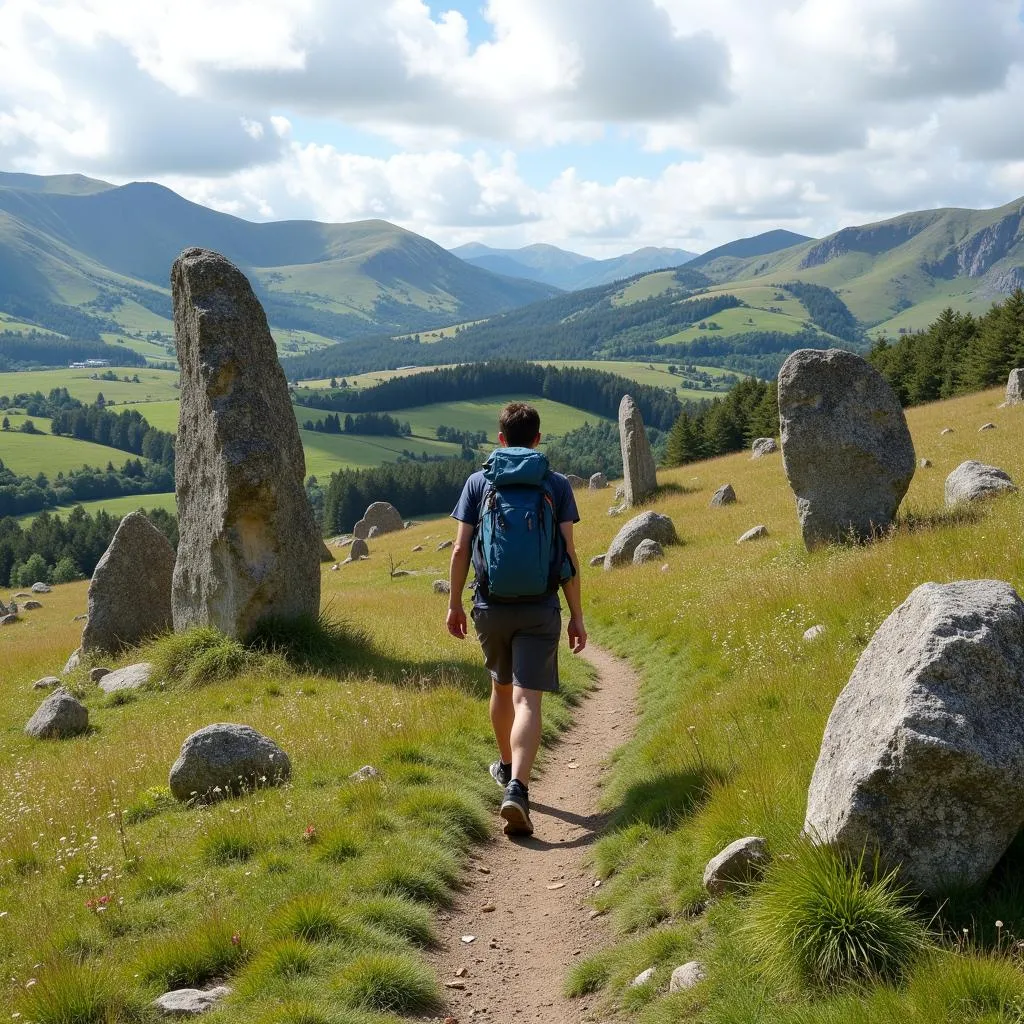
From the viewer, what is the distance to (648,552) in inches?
1015

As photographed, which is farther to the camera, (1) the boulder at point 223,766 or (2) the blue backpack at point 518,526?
(1) the boulder at point 223,766

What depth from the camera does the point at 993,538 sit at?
1265cm

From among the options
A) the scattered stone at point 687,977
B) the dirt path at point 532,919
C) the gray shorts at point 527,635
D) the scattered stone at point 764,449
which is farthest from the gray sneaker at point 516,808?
the scattered stone at point 764,449

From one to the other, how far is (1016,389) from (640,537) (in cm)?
2271

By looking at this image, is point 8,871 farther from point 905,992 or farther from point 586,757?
point 905,992

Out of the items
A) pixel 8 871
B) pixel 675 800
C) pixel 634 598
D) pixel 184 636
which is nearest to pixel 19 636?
pixel 184 636

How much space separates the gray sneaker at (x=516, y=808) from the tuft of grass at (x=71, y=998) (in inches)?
152

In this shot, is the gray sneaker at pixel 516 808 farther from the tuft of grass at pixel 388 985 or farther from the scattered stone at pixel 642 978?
the scattered stone at pixel 642 978

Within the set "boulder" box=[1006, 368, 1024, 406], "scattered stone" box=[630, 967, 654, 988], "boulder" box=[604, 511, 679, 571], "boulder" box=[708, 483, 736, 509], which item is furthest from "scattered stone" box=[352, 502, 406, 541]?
"scattered stone" box=[630, 967, 654, 988]

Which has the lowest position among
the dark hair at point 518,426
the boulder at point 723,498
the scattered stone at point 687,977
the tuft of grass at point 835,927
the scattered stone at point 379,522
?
the scattered stone at point 379,522

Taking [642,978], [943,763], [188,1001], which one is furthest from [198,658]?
[943,763]

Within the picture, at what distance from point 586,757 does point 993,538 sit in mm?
6222

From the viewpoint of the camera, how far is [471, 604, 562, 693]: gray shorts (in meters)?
9.30

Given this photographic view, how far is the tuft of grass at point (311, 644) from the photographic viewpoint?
54.4ft
